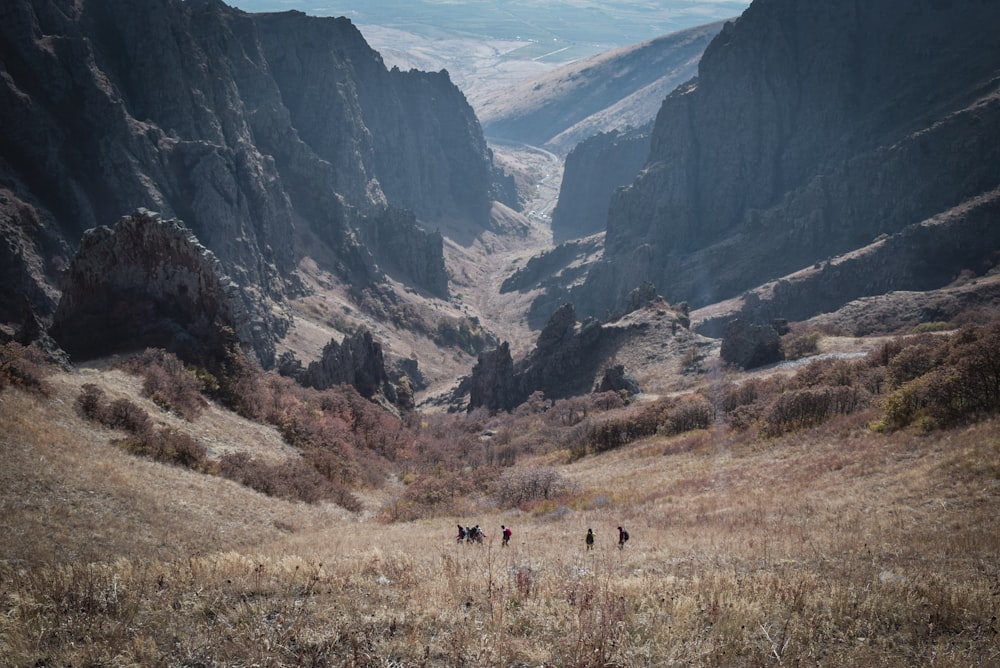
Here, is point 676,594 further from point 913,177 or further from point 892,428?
point 913,177

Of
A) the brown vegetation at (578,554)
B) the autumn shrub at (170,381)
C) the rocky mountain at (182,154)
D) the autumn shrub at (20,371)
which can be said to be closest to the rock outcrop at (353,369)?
the rocky mountain at (182,154)

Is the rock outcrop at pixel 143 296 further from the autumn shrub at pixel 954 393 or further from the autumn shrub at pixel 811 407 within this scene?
the autumn shrub at pixel 954 393

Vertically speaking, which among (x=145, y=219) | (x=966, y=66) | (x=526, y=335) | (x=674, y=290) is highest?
(x=966, y=66)

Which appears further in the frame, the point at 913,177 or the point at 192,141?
the point at 913,177

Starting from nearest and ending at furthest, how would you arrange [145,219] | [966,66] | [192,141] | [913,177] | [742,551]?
[742,551] < [145,219] < [192,141] < [913,177] < [966,66]

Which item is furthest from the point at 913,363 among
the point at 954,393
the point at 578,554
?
the point at 578,554

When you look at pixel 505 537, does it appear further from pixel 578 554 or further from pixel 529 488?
pixel 529 488

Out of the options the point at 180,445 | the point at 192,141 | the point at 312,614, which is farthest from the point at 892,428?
the point at 192,141

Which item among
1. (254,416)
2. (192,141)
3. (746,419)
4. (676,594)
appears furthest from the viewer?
(192,141)
